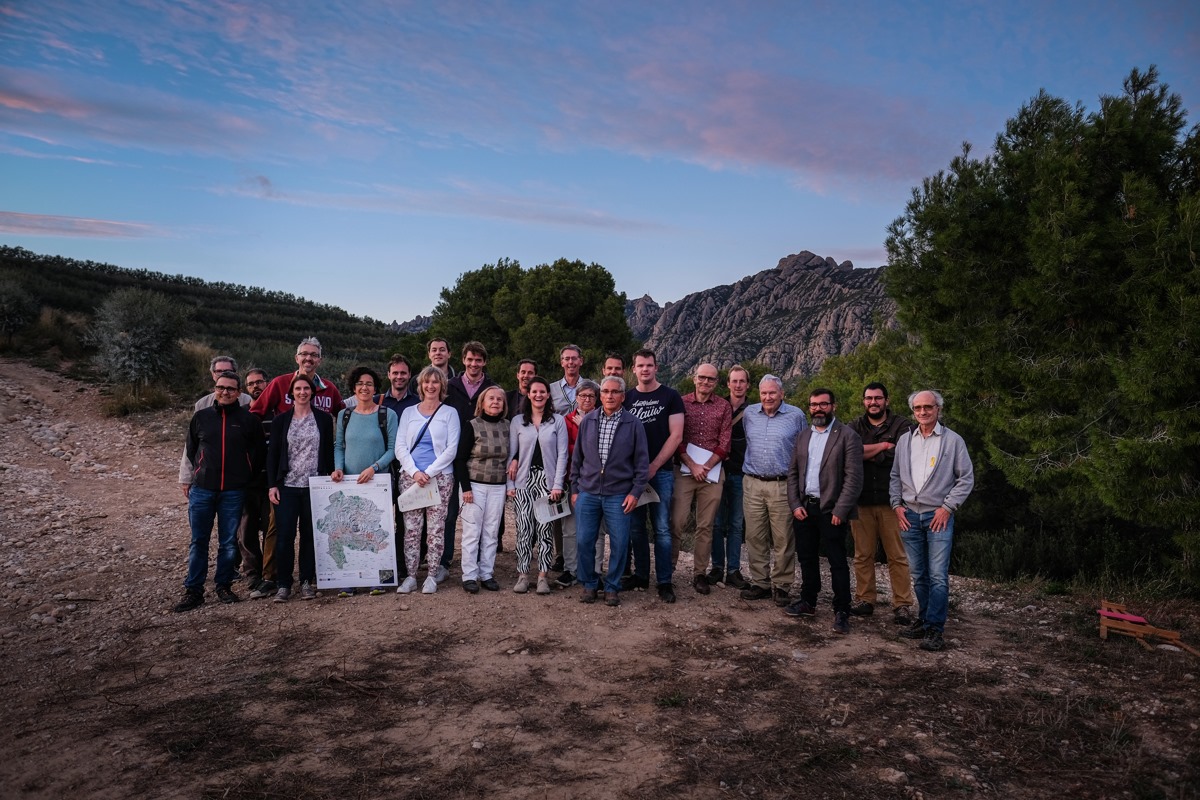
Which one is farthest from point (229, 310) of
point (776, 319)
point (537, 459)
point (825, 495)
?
point (776, 319)

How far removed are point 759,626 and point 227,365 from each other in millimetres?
5393

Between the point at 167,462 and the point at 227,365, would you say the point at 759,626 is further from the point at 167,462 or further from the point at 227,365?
the point at 167,462

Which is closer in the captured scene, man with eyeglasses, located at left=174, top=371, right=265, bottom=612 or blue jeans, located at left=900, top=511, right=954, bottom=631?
blue jeans, located at left=900, top=511, right=954, bottom=631

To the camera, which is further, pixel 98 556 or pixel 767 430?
pixel 98 556

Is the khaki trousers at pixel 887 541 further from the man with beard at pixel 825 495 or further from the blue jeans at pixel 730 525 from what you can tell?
the blue jeans at pixel 730 525

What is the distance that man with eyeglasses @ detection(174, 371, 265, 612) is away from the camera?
595 cm

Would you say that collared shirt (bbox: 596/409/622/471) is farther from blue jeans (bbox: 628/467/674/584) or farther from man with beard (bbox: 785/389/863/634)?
man with beard (bbox: 785/389/863/634)

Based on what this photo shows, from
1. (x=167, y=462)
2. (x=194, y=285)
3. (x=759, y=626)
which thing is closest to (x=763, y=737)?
(x=759, y=626)

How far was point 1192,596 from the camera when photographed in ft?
21.9

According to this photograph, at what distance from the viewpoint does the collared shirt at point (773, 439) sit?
6316 mm

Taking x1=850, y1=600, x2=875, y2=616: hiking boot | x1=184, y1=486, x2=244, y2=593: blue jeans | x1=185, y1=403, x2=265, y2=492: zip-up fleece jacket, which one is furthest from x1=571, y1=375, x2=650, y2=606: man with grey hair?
x1=184, y1=486, x2=244, y2=593: blue jeans

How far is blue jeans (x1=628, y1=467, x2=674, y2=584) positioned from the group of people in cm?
2

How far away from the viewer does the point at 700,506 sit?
6.76m

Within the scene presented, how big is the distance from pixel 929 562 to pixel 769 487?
4.82ft
